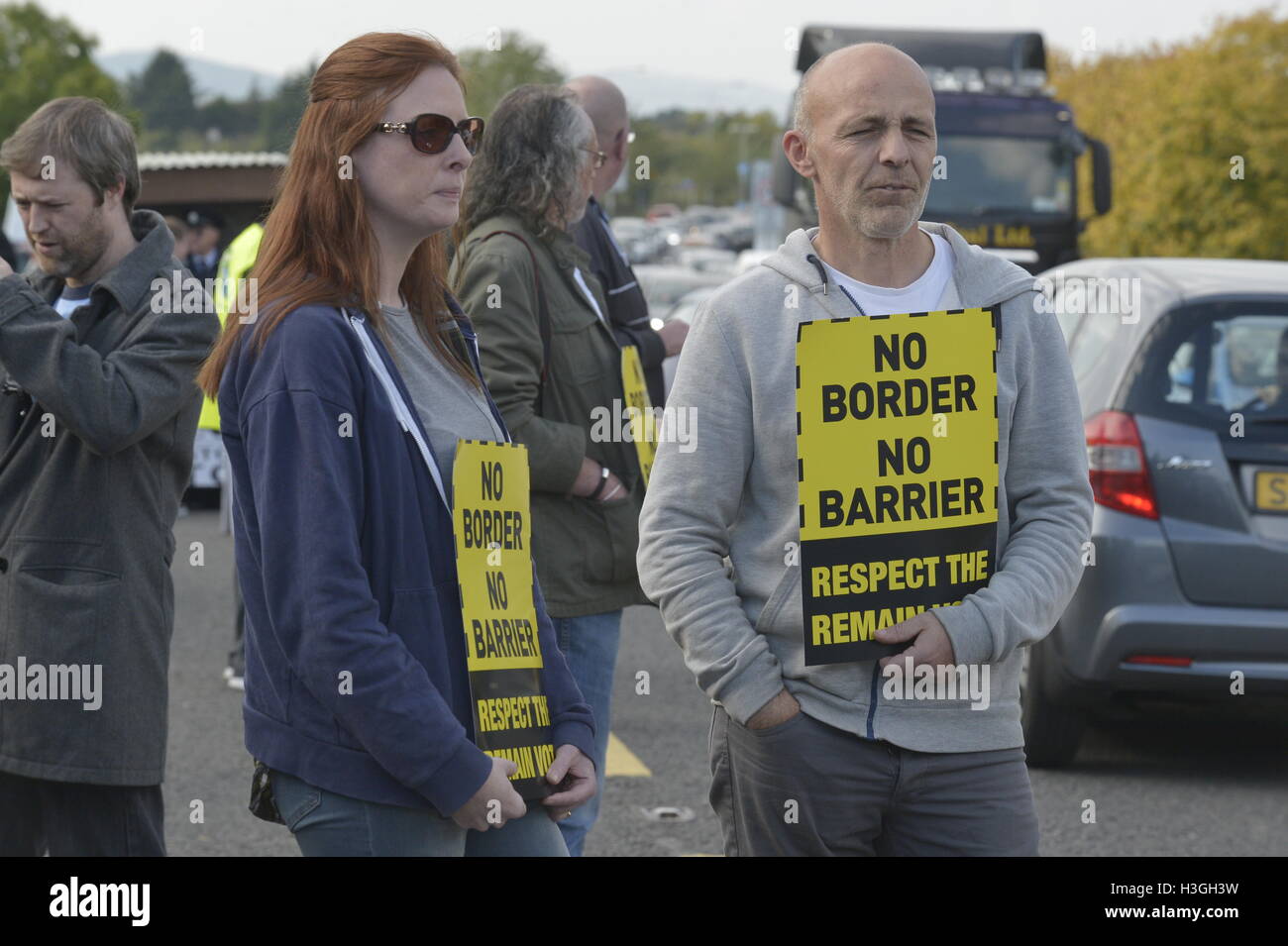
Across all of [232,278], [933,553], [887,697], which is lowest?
[887,697]

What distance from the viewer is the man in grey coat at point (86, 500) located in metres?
3.39

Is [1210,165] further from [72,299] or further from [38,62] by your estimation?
[38,62]

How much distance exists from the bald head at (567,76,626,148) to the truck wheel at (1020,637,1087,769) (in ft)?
→ 8.73

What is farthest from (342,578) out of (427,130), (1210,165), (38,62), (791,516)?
(38,62)

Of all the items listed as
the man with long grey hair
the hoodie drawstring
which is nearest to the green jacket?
the man with long grey hair

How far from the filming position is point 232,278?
26.5ft

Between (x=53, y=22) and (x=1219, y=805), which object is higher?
(x=53, y=22)

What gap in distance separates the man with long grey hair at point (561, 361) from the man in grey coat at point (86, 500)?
682 millimetres

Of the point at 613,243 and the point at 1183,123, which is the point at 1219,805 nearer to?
the point at 613,243

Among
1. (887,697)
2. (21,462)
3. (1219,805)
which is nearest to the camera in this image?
(887,697)

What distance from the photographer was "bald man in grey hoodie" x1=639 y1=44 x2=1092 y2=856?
111 inches

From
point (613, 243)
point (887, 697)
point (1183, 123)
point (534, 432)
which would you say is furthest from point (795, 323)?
point (1183, 123)

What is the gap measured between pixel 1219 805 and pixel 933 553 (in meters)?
3.68
